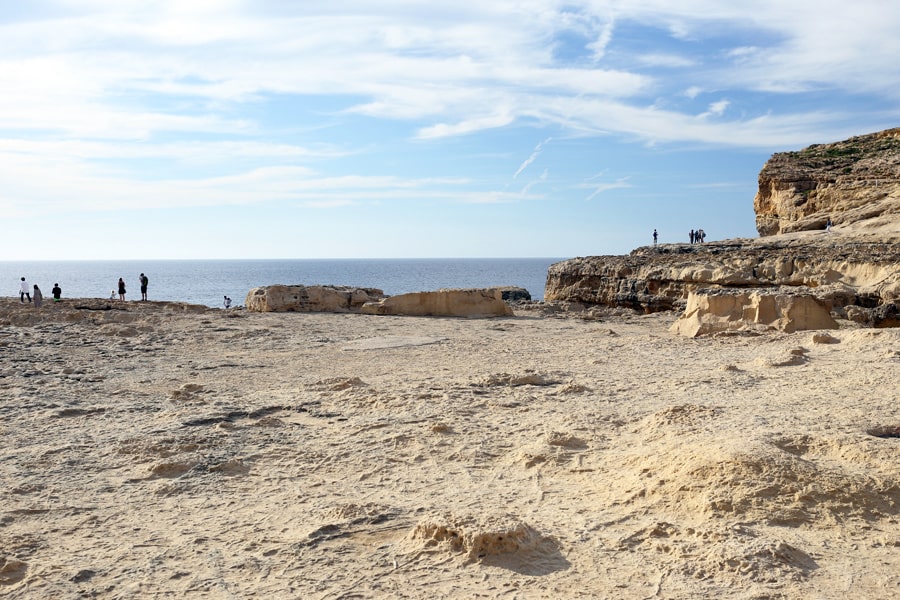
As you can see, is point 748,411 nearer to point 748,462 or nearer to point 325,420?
point 748,462

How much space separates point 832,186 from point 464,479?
23.5m

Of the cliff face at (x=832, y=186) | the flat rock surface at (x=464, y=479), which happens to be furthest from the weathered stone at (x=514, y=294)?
the flat rock surface at (x=464, y=479)

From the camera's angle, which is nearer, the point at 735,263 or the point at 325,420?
the point at 325,420

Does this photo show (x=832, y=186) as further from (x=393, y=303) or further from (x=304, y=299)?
(x=304, y=299)

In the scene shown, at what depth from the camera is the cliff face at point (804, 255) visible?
13898mm

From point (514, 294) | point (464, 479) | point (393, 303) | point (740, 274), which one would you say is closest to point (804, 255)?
point (740, 274)

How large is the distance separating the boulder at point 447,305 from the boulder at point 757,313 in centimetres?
580

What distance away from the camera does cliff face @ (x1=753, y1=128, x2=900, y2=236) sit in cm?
2220

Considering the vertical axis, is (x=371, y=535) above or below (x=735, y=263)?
below

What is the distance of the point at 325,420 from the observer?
265 inches

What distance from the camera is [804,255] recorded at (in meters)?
15.9

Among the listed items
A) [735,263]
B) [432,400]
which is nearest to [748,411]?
[432,400]

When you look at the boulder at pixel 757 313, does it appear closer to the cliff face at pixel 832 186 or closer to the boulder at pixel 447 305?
the boulder at pixel 447 305

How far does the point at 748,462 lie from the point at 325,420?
381 cm
